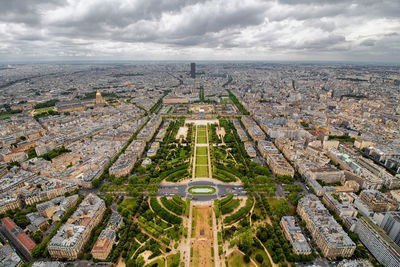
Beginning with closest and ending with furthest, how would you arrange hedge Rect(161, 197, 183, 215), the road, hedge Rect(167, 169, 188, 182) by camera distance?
hedge Rect(161, 197, 183, 215) → the road → hedge Rect(167, 169, 188, 182)

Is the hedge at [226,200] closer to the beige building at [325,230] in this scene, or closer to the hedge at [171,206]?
the hedge at [171,206]

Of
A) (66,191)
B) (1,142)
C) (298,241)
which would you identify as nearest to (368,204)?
(298,241)

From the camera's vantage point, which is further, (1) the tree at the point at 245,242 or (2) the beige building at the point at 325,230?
(1) the tree at the point at 245,242

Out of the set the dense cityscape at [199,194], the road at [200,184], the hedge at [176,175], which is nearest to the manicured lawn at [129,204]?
the dense cityscape at [199,194]

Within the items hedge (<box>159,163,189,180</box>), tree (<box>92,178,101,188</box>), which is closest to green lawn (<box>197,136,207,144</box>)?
hedge (<box>159,163,189,180</box>)

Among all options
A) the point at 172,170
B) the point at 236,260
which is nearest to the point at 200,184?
the point at 172,170

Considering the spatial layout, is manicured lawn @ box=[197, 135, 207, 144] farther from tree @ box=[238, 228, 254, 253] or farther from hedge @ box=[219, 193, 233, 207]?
tree @ box=[238, 228, 254, 253]
